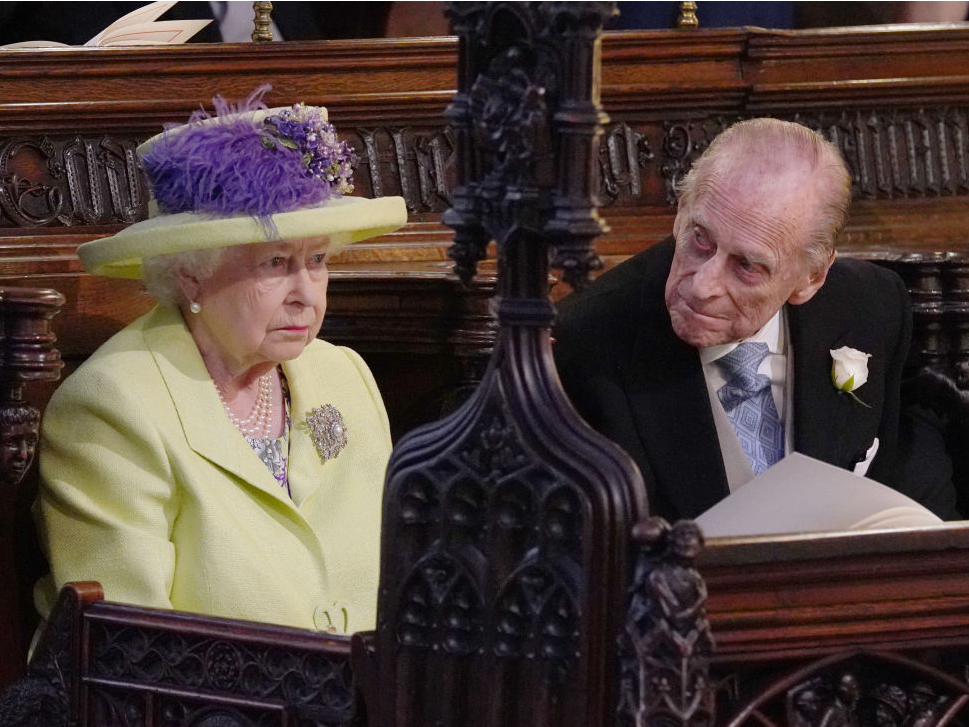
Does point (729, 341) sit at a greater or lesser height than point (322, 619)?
greater

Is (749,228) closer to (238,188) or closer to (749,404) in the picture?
(749,404)

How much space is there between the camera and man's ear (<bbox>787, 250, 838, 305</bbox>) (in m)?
2.55

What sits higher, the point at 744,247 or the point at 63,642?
the point at 744,247

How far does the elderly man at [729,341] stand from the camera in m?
2.40

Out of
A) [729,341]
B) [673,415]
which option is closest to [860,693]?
[673,415]

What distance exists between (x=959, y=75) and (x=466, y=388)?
1.36 meters

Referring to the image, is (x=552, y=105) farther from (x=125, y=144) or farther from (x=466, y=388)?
(x=125, y=144)

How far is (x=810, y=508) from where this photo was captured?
1.73 metres

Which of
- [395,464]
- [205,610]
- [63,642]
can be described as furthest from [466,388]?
[395,464]

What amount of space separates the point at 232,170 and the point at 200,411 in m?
0.36

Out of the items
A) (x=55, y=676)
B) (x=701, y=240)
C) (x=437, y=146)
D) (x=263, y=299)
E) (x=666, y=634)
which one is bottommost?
(x=55, y=676)

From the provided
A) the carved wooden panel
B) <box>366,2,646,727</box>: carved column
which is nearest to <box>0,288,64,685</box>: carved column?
the carved wooden panel

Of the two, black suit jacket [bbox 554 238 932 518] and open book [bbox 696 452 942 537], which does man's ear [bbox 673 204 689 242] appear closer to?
black suit jacket [bbox 554 238 932 518]

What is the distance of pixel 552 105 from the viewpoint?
138 cm
